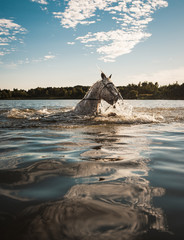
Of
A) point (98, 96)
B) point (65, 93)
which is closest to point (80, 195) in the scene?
point (98, 96)

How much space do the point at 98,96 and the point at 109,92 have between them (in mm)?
804

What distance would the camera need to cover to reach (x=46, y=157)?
127 inches

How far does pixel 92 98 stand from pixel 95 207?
765 cm

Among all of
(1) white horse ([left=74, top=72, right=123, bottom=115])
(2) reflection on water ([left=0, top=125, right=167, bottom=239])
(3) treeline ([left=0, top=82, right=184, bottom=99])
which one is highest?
(3) treeline ([left=0, top=82, right=184, bottom=99])

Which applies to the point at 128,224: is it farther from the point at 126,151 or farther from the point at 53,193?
the point at 126,151

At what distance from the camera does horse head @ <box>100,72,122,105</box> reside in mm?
8187

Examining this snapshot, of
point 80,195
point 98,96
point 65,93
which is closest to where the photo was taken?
point 80,195

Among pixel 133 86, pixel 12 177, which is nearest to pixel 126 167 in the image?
pixel 12 177

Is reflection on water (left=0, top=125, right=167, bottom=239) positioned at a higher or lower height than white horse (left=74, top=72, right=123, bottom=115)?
lower

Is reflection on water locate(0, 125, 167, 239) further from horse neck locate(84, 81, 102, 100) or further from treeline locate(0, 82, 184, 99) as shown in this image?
treeline locate(0, 82, 184, 99)

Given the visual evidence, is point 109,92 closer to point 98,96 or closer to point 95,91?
point 98,96

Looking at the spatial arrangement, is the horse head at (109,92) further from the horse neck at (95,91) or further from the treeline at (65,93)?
the treeline at (65,93)

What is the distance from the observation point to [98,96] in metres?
8.97

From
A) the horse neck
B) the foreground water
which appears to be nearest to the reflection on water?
the foreground water
